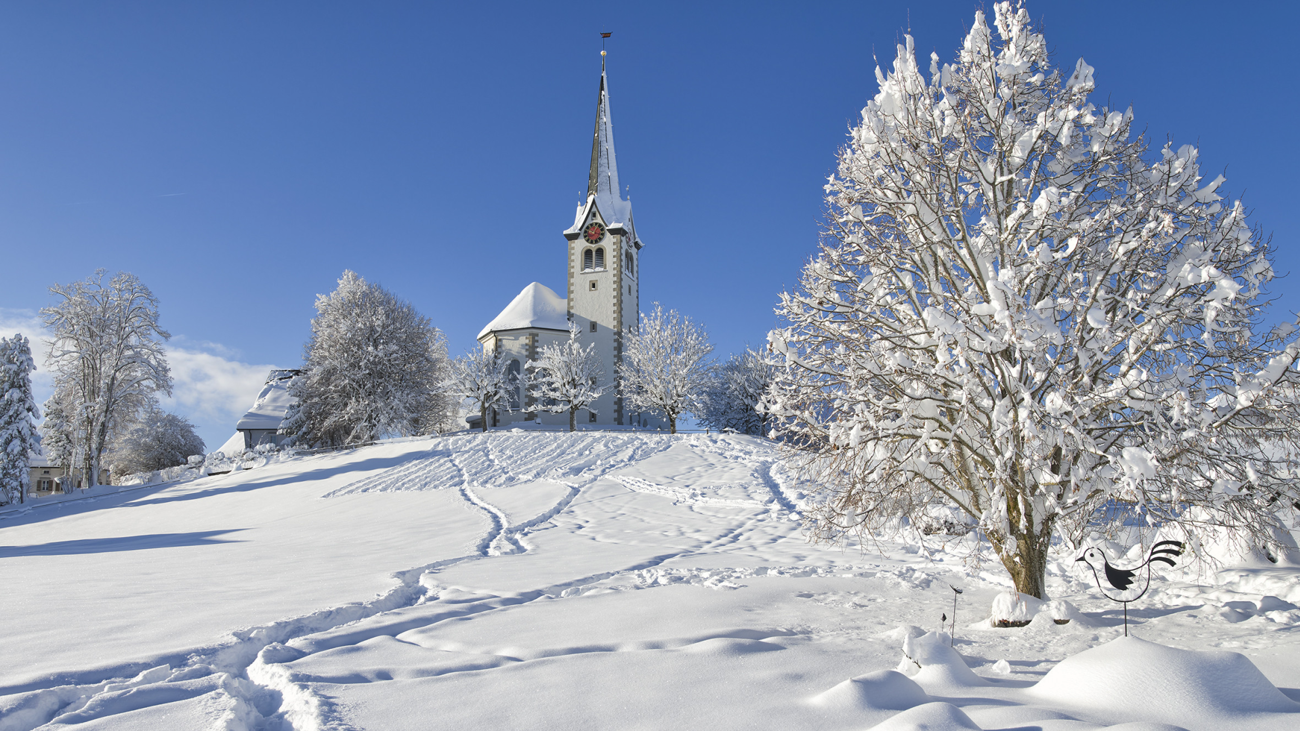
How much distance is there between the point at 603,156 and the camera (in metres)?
50.3

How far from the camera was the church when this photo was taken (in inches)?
1821

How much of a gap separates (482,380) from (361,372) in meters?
9.37

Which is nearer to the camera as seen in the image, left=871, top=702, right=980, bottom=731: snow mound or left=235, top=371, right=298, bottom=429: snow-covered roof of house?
left=871, top=702, right=980, bottom=731: snow mound

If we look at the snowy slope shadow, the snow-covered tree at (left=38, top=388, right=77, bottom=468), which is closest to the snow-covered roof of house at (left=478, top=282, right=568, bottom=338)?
the snow-covered tree at (left=38, top=388, right=77, bottom=468)

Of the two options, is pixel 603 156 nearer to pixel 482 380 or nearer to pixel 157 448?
pixel 482 380

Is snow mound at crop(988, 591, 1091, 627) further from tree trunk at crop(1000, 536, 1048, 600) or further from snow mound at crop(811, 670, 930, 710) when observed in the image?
snow mound at crop(811, 670, 930, 710)

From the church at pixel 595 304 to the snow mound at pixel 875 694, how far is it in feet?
134

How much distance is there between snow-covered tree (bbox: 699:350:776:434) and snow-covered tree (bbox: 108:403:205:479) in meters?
43.6

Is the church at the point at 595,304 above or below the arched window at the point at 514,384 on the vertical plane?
above

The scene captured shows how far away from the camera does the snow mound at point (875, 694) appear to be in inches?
137

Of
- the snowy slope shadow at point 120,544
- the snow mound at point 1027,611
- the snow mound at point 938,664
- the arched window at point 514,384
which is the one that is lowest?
the snowy slope shadow at point 120,544

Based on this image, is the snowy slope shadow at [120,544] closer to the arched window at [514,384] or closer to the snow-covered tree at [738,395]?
the arched window at [514,384]

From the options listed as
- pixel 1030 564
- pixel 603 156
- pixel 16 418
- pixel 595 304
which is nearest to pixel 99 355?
pixel 16 418

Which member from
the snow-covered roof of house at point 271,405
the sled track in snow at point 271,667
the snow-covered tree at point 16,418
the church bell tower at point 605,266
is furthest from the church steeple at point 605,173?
the sled track in snow at point 271,667
